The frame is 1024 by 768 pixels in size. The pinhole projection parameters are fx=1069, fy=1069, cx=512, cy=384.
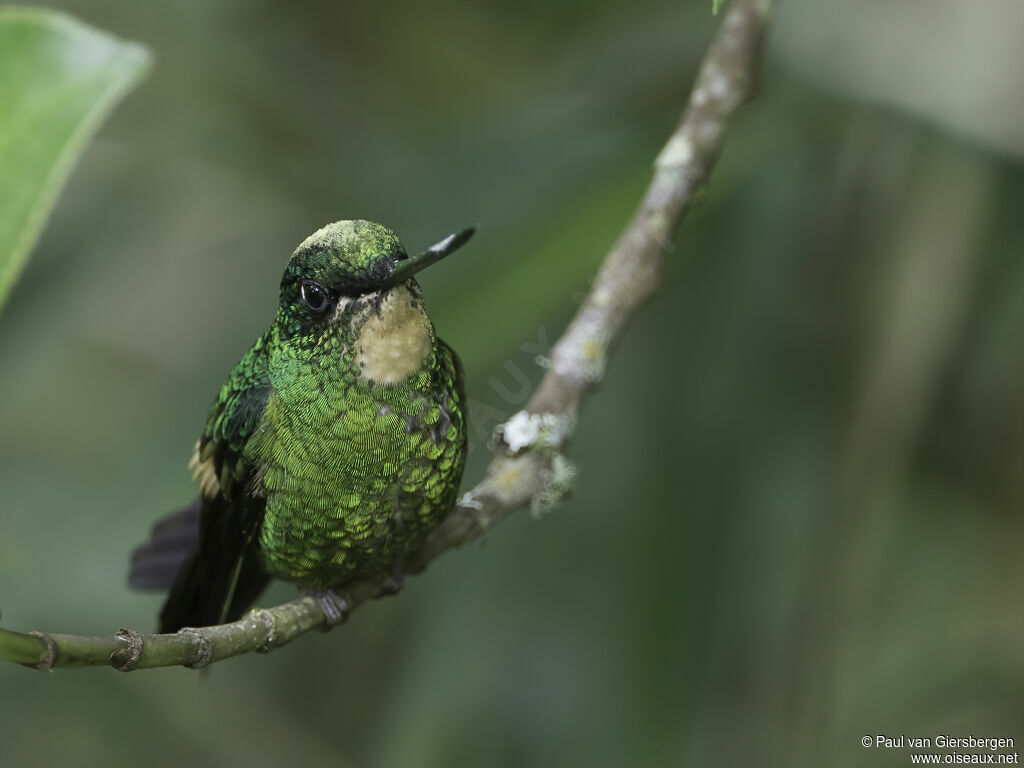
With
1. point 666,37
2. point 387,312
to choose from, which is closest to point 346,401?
point 387,312

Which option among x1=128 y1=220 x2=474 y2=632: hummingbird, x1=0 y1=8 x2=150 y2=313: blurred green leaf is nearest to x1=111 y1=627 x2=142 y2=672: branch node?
x1=0 y1=8 x2=150 y2=313: blurred green leaf

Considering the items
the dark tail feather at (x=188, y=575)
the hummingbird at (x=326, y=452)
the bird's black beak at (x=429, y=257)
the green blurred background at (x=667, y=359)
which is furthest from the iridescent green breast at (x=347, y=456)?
the green blurred background at (x=667, y=359)

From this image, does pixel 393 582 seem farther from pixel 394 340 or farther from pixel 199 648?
pixel 199 648

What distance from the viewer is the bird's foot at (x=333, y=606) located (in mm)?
1530

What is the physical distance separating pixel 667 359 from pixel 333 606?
1.34 metres

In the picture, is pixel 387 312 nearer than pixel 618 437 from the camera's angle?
Yes

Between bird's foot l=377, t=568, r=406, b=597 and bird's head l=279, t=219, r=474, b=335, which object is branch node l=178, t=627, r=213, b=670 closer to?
bird's head l=279, t=219, r=474, b=335

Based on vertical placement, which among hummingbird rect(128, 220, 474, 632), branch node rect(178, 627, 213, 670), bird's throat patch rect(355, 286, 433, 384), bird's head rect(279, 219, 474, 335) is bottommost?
branch node rect(178, 627, 213, 670)

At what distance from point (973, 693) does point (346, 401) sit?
5.94 ft

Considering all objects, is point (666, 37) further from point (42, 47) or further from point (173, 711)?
point (173, 711)

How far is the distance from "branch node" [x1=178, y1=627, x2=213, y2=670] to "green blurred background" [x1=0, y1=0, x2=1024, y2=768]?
929 mm

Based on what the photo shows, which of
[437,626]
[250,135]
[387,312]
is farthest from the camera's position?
[250,135]

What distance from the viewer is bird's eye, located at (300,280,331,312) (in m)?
1.35

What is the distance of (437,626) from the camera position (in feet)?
8.57
